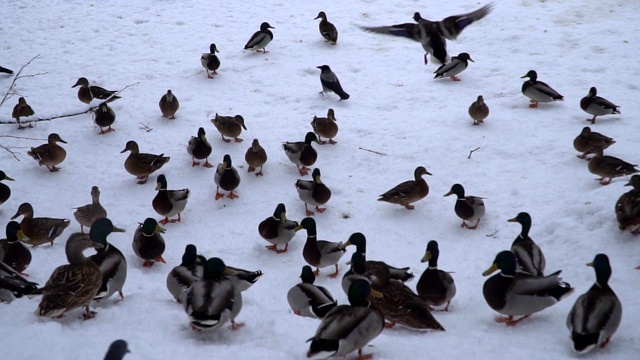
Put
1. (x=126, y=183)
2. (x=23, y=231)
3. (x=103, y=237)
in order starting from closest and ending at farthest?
1. (x=103, y=237)
2. (x=23, y=231)
3. (x=126, y=183)

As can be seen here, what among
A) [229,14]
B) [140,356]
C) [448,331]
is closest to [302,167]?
[448,331]

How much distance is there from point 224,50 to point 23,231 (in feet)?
21.1

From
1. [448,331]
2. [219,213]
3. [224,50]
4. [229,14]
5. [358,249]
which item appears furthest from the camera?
[229,14]

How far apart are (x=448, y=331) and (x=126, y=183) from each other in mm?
4915

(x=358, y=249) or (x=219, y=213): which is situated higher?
(x=358, y=249)

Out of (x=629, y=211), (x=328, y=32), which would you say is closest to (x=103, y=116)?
(x=328, y=32)

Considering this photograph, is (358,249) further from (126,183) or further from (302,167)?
(126,183)

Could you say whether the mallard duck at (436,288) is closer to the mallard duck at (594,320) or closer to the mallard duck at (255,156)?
the mallard duck at (594,320)

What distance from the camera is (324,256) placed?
258 inches

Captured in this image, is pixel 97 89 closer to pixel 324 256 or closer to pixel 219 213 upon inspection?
pixel 219 213

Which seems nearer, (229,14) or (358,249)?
(358,249)

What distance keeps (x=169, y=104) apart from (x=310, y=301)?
16.9 feet

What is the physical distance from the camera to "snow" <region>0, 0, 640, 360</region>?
525 cm

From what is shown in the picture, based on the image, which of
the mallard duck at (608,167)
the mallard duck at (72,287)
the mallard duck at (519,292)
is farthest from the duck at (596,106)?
the mallard duck at (72,287)
